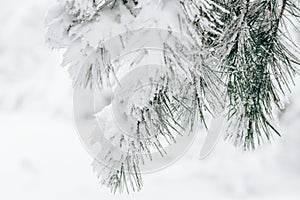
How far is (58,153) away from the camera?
220cm

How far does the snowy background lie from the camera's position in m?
1.99

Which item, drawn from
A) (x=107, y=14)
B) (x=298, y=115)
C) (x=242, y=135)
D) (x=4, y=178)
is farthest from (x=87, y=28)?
(x=4, y=178)

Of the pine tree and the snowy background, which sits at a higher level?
the snowy background

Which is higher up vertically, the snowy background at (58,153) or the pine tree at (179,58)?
the snowy background at (58,153)

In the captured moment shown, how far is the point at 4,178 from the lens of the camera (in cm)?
217

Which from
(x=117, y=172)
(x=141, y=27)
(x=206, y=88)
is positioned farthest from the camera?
(x=117, y=172)

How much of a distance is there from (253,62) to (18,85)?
6.43ft

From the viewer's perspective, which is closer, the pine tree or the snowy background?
the pine tree

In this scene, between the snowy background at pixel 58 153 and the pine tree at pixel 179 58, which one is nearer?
the pine tree at pixel 179 58

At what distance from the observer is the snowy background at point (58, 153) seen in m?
1.99

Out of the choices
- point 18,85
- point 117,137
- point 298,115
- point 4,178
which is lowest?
point 117,137

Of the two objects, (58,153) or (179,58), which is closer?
(179,58)

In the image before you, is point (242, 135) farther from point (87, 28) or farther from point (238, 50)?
point (87, 28)

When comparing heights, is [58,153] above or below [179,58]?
above
